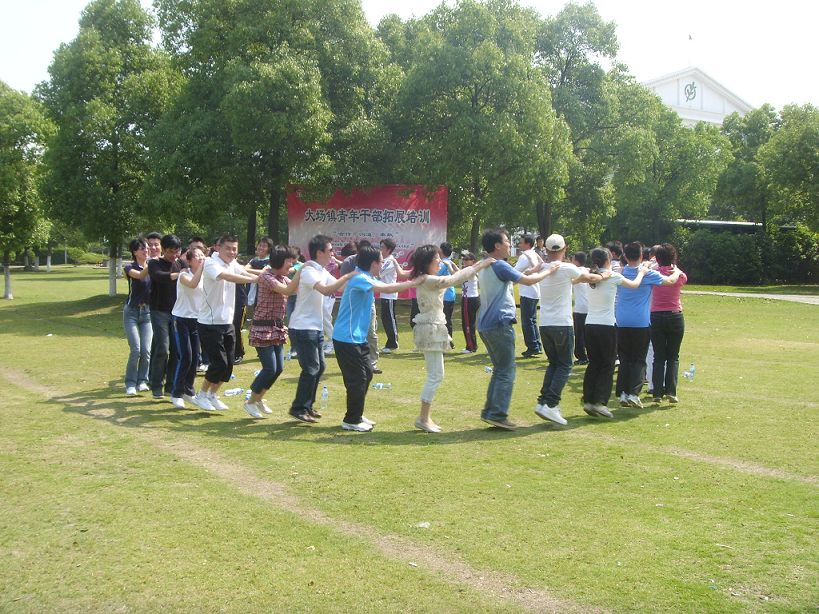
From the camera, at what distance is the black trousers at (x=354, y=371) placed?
7.94 meters

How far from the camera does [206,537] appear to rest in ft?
16.6

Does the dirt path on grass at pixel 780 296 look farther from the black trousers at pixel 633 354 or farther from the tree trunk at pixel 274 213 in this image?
the black trousers at pixel 633 354

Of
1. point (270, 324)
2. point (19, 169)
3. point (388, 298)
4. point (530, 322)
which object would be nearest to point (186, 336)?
point (270, 324)

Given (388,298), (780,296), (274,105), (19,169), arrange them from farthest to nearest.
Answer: (780,296) < (19,169) < (274,105) < (388,298)

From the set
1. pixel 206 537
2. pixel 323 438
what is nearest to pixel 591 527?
pixel 206 537

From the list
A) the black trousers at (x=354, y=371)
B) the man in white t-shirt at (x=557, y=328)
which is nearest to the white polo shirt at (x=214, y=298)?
the black trousers at (x=354, y=371)

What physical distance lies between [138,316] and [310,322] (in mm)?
2926

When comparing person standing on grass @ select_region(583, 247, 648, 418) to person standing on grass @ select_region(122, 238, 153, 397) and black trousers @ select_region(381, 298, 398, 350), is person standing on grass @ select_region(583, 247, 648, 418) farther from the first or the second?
black trousers @ select_region(381, 298, 398, 350)

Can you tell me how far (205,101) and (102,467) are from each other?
16444 millimetres

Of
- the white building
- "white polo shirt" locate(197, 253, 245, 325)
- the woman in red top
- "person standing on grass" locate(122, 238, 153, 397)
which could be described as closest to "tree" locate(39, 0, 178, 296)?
"person standing on grass" locate(122, 238, 153, 397)

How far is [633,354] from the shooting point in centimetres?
937

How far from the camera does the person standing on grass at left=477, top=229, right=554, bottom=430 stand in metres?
7.88

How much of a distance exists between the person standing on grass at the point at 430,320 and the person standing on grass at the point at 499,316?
16 cm

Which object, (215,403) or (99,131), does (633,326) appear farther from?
(99,131)
